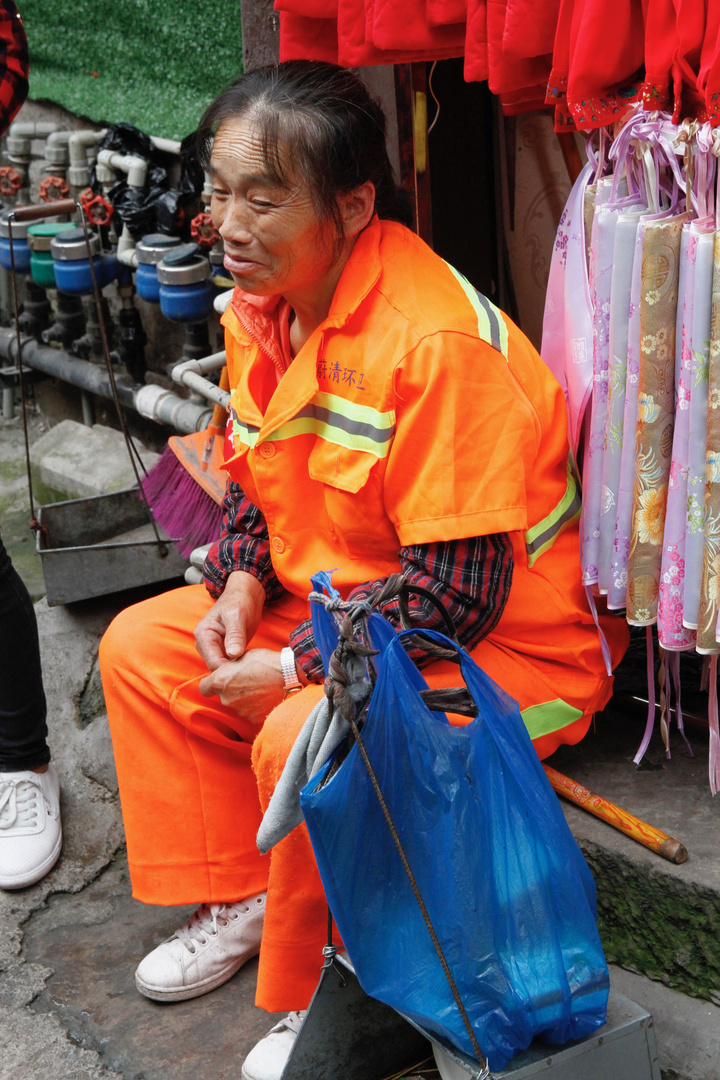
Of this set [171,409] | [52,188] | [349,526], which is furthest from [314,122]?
[52,188]

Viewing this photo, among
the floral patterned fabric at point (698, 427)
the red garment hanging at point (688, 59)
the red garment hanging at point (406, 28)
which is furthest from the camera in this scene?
the red garment hanging at point (406, 28)

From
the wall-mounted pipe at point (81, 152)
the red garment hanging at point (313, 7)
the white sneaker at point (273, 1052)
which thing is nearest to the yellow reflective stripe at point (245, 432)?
the red garment hanging at point (313, 7)

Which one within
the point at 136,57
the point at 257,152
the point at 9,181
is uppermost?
the point at 257,152

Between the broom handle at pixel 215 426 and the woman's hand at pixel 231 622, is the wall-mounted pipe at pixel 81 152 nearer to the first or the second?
the broom handle at pixel 215 426

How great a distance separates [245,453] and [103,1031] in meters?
1.08

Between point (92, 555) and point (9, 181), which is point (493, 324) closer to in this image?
point (92, 555)

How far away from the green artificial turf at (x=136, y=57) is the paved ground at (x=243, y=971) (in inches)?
103

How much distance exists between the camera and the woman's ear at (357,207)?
174cm

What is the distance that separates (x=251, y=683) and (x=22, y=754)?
0.91 meters

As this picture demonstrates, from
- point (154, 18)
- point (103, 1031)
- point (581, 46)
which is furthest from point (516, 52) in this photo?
point (154, 18)

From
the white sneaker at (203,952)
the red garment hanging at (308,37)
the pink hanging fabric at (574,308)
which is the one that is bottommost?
the white sneaker at (203,952)

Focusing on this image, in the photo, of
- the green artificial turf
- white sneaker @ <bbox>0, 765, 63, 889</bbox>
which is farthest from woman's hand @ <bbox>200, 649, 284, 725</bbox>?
the green artificial turf

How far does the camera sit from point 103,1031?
198 cm

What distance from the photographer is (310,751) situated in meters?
1.40
